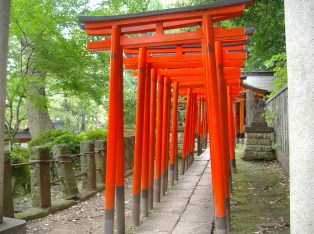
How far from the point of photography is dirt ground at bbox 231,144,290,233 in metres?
4.40

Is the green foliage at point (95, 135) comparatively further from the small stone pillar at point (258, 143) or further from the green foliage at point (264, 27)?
the green foliage at point (264, 27)

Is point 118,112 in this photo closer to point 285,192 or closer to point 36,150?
point 36,150

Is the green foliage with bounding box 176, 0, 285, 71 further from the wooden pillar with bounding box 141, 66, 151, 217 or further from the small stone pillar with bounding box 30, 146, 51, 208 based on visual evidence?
the small stone pillar with bounding box 30, 146, 51, 208

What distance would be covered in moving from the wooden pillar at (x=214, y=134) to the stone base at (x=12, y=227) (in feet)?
6.50

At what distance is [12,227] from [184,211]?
2936 mm

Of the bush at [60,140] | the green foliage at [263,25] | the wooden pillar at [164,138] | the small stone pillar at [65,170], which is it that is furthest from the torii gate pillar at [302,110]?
the bush at [60,140]

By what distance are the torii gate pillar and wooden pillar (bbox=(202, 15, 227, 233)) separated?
1456 millimetres

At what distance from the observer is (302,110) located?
1.90 meters

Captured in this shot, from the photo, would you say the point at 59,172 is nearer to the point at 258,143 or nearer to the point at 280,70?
the point at 280,70

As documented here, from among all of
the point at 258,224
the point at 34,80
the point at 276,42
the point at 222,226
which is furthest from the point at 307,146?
the point at 276,42

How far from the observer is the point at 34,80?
8.61 metres

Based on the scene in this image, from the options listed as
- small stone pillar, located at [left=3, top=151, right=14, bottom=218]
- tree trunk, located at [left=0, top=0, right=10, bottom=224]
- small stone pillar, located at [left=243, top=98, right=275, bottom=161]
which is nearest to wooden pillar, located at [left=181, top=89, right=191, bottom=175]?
small stone pillar, located at [left=243, top=98, right=275, bottom=161]

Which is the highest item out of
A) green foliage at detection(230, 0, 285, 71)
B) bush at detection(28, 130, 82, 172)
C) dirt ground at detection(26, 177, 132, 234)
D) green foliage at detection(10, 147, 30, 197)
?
green foliage at detection(230, 0, 285, 71)

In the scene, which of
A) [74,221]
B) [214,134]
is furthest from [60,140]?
[214,134]
